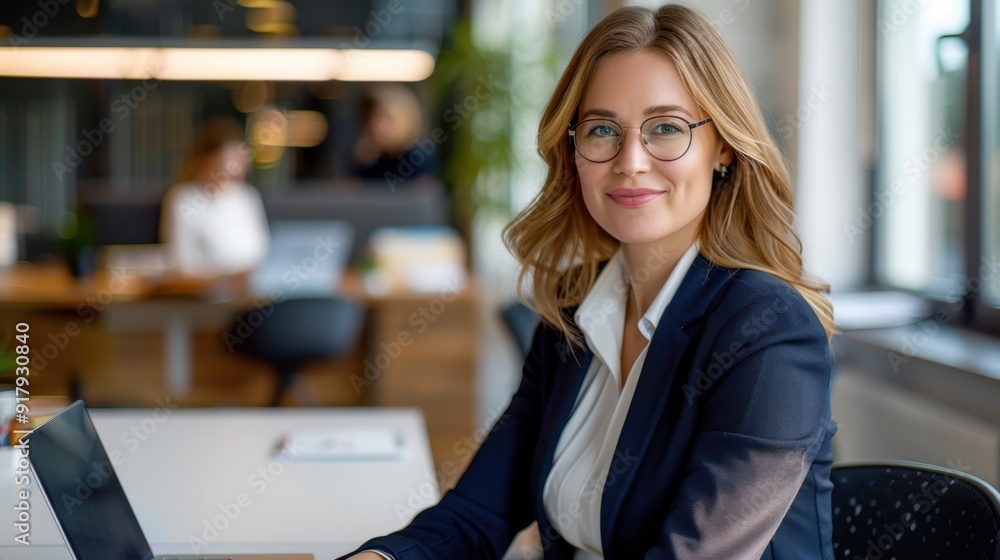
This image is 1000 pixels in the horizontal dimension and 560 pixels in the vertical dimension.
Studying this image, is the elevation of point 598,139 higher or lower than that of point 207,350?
higher

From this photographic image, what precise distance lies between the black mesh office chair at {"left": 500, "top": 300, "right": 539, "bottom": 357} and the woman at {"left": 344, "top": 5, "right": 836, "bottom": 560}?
163 cm

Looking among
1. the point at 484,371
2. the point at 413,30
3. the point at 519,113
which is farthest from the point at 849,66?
the point at 413,30

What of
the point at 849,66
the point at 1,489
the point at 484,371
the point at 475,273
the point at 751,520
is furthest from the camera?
the point at 475,273

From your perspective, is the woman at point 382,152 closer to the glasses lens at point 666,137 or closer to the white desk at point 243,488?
the white desk at point 243,488

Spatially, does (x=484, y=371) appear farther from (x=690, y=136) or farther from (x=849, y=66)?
(x=690, y=136)

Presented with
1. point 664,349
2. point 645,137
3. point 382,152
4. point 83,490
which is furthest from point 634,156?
point 382,152

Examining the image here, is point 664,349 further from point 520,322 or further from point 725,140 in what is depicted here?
point 520,322

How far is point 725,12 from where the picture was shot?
3.55 meters

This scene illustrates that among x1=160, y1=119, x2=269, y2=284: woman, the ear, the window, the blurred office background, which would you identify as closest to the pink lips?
the ear

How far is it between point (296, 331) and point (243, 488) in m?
2.56

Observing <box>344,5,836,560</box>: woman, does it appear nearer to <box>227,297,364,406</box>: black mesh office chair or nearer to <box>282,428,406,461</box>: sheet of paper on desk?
<box>282,428,406,461</box>: sheet of paper on desk

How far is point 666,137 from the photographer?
4.20 feet

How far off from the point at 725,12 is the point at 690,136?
2.49m

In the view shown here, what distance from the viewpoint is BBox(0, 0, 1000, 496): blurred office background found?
2693 mm
